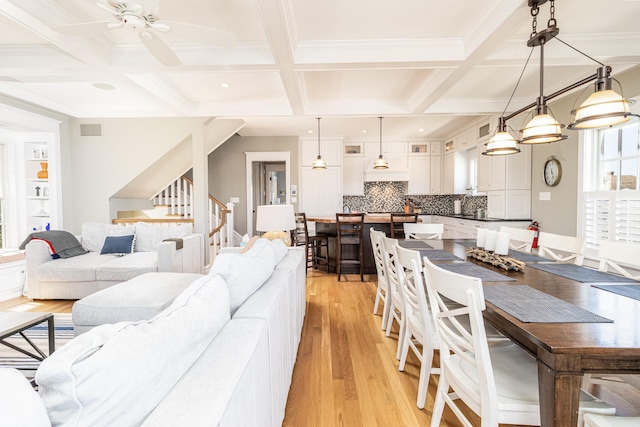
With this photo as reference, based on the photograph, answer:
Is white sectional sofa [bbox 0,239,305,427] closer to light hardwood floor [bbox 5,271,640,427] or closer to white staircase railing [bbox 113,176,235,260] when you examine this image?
light hardwood floor [bbox 5,271,640,427]

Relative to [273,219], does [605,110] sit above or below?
above

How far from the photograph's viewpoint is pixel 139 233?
4.30 m

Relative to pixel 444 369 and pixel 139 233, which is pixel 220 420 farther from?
pixel 139 233

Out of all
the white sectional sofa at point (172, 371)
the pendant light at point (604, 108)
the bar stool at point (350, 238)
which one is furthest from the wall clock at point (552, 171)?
the white sectional sofa at point (172, 371)

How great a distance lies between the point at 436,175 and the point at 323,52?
5.19 meters

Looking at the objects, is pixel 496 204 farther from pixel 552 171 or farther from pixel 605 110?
pixel 605 110

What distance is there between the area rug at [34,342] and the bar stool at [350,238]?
3.30 meters

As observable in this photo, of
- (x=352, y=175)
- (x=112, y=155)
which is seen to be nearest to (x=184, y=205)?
(x=112, y=155)

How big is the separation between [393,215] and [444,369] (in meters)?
3.26

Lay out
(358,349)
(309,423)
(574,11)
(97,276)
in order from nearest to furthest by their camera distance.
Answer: (309,423) < (574,11) < (358,349) < (97,276)

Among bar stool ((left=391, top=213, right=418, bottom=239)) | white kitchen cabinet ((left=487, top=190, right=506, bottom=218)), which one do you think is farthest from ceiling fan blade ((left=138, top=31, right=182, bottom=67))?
white kitchen cabinet ((left=487, top=190, right=506, bottom=218))

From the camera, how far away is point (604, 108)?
1.57 meters

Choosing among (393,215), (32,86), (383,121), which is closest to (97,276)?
(32,86)

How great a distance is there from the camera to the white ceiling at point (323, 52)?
2.29 metres
